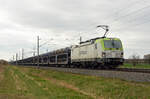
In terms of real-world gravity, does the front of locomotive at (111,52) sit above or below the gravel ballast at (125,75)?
above

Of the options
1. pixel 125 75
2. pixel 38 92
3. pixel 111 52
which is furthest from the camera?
pixel 111 52

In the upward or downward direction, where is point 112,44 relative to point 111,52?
upward

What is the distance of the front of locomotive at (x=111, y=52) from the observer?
2222 cm

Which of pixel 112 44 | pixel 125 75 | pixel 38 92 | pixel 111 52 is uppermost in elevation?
pixel 112 44

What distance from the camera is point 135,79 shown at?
53.0ft

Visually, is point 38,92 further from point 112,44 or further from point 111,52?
point 112,44

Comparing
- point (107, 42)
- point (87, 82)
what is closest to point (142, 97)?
point (87, 82)

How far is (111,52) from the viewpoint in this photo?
73.6ft

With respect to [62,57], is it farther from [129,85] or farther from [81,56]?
[129,85]

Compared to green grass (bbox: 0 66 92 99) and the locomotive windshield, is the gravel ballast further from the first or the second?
green grass (bbox: 0 66 92 99)

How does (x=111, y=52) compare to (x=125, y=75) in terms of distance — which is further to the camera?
(x=111, y=52)

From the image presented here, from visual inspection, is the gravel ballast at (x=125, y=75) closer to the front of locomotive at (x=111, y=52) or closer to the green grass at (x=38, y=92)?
the front of locomotive at (x=111, y=52)

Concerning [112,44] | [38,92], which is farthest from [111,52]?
[38,92]

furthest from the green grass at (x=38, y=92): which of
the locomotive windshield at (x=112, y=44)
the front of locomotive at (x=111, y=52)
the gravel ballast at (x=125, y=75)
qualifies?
the locomotive windshield at (x=112, y=44)
